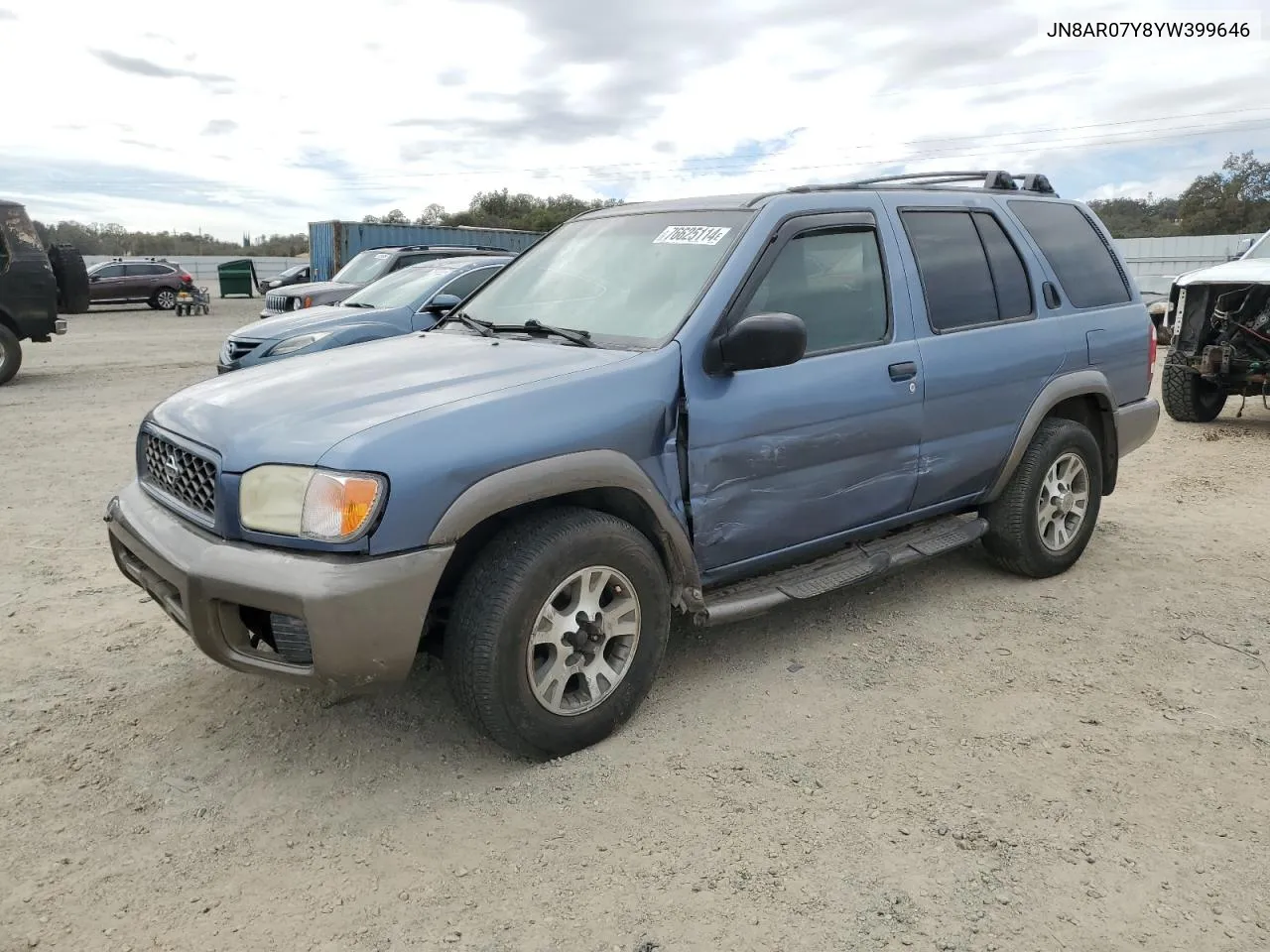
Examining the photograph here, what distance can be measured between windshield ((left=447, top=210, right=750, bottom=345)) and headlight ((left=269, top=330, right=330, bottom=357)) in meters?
4.26

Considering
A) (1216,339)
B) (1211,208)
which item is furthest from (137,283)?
(1211,208)

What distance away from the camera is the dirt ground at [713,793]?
239cm

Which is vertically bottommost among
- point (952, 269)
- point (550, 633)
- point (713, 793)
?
point (713, 793)

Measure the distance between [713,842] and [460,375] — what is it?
1.65 meters

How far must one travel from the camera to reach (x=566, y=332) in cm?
355

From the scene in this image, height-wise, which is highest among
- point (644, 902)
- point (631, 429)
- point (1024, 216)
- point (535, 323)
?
point (1024, 216)

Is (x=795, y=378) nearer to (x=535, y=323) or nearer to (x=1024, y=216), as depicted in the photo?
(x=535, y=323)

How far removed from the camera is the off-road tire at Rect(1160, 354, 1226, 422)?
928 centimetres

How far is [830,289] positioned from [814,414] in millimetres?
560

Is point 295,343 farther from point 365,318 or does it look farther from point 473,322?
point 473,322

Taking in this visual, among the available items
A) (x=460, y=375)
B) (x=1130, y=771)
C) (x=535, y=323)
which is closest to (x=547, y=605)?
(x=460, y=375)

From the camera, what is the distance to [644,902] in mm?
2453

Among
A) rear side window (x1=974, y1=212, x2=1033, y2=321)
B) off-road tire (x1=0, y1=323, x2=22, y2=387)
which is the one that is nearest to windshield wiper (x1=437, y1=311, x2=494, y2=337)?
rear side window (x1=974, y1=212, x2=1033, y2=321)

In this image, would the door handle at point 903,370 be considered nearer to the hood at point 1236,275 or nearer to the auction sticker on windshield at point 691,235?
the auction sticker on windshield at point 691,235
